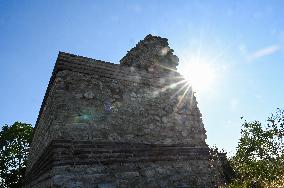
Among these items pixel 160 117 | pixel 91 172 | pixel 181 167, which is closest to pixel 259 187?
pixel 181 167

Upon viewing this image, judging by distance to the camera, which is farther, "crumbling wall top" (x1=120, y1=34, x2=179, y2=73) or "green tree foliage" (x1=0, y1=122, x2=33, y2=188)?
"green tree foliage" (x1=0, y1=122, x2=33, y2=188)

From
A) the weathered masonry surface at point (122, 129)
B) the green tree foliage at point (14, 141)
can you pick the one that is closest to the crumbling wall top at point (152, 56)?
the weathered masonry surface at point (122, 129)

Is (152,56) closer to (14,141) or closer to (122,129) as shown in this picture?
(122,129)

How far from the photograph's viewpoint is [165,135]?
7.71m

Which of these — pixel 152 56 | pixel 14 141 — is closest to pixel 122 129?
pixel 152 56

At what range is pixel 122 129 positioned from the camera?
6.91 metres

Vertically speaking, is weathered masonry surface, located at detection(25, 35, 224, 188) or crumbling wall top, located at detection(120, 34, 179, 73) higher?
crumbling wall top, located at detection(120, 34, 179, 73)

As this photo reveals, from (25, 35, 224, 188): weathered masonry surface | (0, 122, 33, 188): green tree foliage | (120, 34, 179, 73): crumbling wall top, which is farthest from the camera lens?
(0, 122, 33, 188): green tree foliage

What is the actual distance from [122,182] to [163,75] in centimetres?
417

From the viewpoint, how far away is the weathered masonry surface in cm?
586

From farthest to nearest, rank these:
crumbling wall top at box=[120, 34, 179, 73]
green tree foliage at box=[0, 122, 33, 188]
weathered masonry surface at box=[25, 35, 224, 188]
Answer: green tree foliage at box=[0, 122, 33, 188] < crumbling wall top at box=[120, 34, 179, 73] < weathered masonry surface at box=[25, 35, 224, 188]

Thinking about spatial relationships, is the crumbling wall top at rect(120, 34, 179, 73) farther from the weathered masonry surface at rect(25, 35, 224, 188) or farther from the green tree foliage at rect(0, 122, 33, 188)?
the green tree foliage at rect(0, 122, 33, 188)

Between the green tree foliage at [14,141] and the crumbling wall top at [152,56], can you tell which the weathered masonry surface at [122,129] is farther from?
the green tree foliage at [14,141]

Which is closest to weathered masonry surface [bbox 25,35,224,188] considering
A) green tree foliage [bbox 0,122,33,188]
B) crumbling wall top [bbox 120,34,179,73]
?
crumbling wall top [bbox 120,34,179,73]
